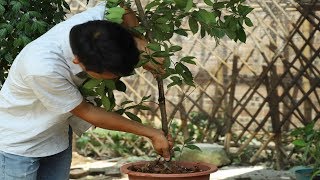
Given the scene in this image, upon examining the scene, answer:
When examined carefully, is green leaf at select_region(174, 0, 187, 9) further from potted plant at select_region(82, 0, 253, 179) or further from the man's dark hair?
the man's dark hair

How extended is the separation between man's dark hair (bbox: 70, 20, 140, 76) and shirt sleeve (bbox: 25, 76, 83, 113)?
0.45 feet

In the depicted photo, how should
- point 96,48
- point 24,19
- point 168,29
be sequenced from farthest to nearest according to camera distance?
point 24,19
point 168,29
point 96,48

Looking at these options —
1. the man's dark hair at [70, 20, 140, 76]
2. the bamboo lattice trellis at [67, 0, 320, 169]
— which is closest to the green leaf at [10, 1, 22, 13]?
the man's dark hair at [70, 20, 140, 76]

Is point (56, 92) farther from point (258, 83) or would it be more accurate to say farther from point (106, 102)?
point (258, 83)

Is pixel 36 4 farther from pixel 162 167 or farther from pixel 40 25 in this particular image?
pixel 162 167

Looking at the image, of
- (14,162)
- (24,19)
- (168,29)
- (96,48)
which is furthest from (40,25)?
(96,48)

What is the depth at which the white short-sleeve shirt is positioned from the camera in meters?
1.94

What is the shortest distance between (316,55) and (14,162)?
Result: 348 cm

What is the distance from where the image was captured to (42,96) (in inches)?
77.2

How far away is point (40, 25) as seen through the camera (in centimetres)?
302

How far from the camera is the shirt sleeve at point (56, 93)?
193 cm

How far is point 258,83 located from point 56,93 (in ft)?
12.0

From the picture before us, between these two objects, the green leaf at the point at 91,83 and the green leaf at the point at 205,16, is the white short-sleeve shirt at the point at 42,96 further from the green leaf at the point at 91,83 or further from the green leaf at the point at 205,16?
the green leaf at the point at 205,16

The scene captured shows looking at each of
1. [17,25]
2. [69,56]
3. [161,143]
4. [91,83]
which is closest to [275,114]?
[17,25]
